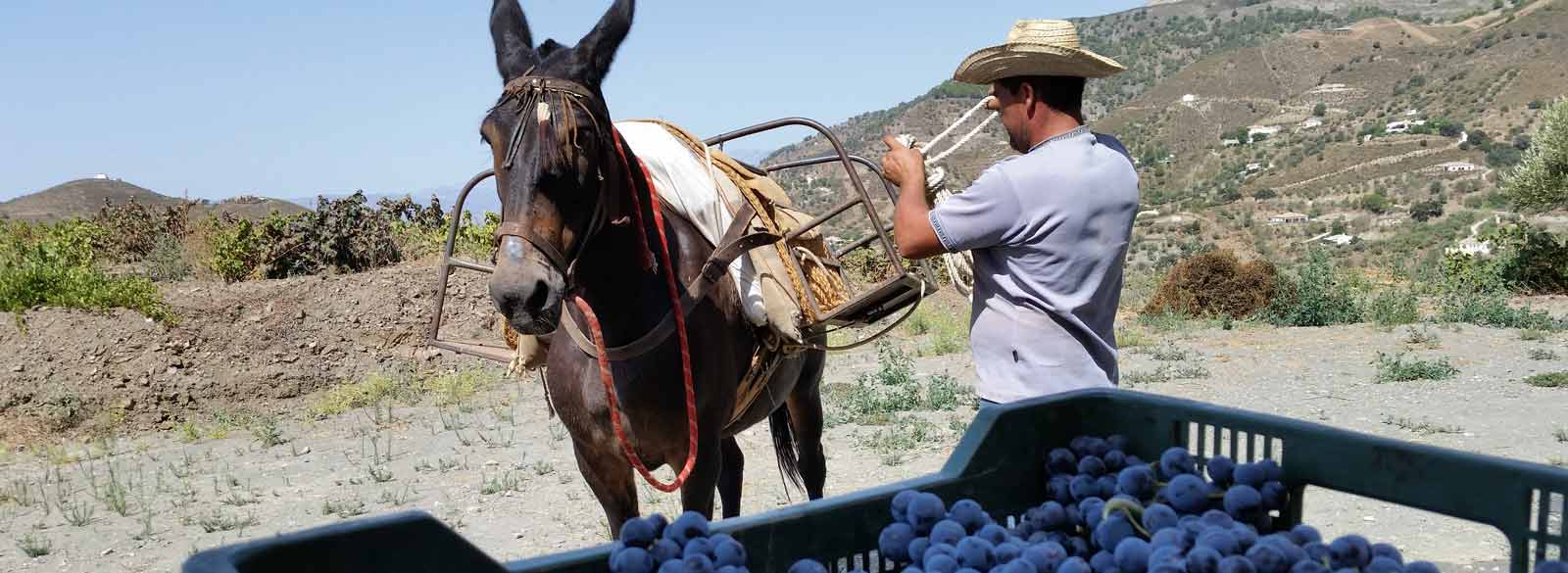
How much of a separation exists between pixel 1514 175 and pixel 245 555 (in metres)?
23.2

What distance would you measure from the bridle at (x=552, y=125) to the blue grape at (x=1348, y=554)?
1.89m

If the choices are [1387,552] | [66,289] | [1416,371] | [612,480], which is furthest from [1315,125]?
[1387,552]

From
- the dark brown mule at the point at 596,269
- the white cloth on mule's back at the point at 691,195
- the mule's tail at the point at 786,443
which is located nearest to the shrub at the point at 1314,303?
the mule's tail at the point at 786,443

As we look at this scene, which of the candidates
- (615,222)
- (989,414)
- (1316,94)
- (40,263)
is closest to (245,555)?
(989,414)

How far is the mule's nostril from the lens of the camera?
2.60 metres

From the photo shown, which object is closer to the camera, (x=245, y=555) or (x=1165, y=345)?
(x=245, y=555)

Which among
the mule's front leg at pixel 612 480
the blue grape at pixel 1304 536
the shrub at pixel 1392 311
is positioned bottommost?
the shrub at pixel 1392 311

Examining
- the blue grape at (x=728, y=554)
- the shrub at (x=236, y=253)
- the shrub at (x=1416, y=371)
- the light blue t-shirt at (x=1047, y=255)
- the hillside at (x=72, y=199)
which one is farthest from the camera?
the hillside at (x=72, y=199)

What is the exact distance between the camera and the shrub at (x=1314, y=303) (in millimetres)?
14281

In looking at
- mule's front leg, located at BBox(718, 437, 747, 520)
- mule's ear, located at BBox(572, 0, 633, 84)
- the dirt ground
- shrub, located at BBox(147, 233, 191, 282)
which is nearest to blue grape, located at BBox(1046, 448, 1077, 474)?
mule's ear, located at BBox(572, 0, 633, 84)

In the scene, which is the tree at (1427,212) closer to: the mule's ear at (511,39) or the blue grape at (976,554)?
the mule's ear at (511,39)

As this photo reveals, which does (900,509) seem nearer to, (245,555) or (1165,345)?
(245,555)

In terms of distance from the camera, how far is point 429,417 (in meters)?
9.59

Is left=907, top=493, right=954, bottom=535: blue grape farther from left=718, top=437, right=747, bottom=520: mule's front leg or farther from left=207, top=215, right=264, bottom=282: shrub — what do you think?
left=207, top=215, right=264, bottom=282: shrub
